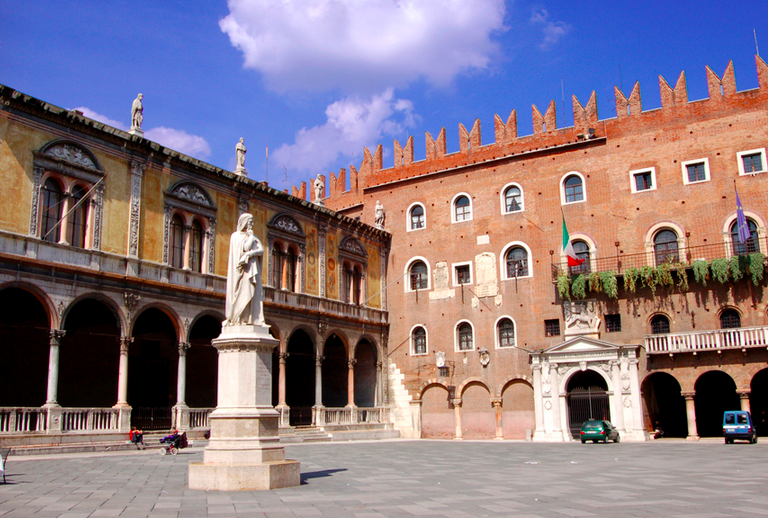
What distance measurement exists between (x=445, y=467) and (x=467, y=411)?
15759 millimetres

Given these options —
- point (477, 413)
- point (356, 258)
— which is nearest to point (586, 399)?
point (477, 413)

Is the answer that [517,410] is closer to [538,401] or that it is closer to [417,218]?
[538,401]

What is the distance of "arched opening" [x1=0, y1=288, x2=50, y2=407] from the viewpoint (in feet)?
72.6

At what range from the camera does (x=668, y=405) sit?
2842 centimetres

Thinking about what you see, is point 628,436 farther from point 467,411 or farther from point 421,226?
point 421,226

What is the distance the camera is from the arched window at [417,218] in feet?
105

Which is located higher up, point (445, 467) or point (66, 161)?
point (66, 161)

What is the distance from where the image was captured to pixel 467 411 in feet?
96.3

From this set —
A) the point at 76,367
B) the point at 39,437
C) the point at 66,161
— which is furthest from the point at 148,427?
the point at 66,161

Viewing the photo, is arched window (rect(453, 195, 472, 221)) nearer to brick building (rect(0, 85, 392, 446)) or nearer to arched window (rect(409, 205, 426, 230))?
arched window (rect(409, 205, 426, 230))

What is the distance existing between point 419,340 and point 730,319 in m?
12.6

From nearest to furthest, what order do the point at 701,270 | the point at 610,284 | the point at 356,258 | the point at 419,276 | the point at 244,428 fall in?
the point at 244,428 → the point at 701,270 → the point at 610,284 → the point at 356,258 → the point at 419,276

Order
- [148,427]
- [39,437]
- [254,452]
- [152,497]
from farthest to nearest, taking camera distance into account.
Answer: [148,427], [39,437], [254,452], [152,497]

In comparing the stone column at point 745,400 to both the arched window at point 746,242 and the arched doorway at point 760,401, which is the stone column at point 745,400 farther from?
the arched window at point 746,242
